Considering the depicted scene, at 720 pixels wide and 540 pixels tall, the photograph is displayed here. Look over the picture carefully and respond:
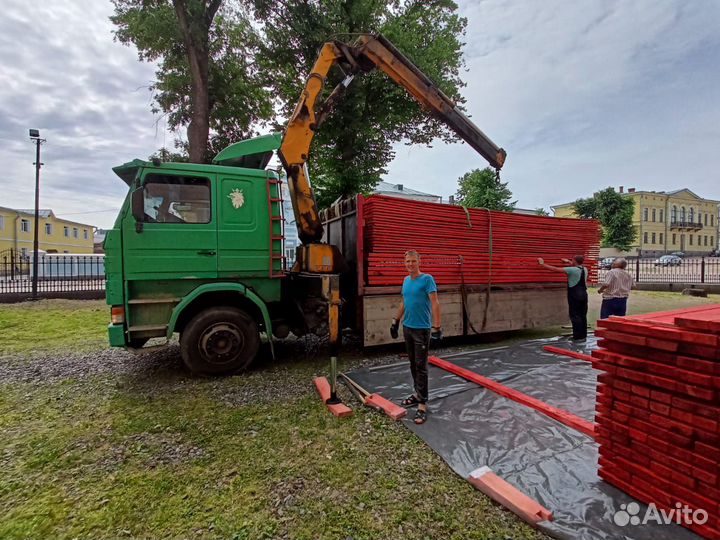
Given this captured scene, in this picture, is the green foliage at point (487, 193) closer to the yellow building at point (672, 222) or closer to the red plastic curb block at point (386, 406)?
the red plastic curb block at point (386, 406)

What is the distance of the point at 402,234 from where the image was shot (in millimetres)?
5504

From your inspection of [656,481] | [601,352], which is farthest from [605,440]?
[601,352]

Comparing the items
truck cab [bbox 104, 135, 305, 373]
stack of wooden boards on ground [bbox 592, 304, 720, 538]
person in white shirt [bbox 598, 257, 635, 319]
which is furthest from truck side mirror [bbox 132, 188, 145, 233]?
person in white shirt [bbox 598, 257, 635, 319]

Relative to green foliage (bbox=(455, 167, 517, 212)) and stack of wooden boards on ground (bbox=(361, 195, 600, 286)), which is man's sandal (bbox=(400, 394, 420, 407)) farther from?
green foliage (bbox=(455, 167, 517, 212))

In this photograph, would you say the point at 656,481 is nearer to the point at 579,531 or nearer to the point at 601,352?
the point at 579,531

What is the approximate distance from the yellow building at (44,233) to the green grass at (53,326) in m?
28.0

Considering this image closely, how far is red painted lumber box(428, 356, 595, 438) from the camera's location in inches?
120

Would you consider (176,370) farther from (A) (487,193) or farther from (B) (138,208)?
(A) (487,193)

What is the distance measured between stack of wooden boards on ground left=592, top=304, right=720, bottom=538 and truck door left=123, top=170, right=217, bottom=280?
4388 millimetres

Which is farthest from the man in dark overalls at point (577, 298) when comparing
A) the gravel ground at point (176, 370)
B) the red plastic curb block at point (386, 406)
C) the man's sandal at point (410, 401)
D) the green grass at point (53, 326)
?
the green grass at point (53, 326)

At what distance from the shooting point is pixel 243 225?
4.67m

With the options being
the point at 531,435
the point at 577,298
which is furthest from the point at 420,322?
the point at 577,298

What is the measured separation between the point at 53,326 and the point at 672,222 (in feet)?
228

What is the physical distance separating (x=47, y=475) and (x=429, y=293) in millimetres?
3445
